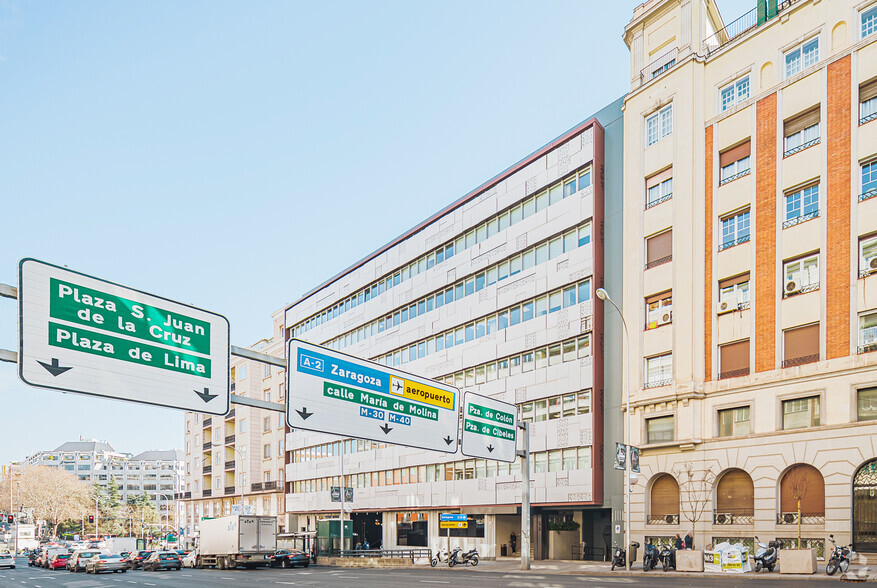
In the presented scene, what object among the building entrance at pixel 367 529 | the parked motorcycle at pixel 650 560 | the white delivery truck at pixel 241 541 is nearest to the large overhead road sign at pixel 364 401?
the parked motorcycle at pixel 650 560

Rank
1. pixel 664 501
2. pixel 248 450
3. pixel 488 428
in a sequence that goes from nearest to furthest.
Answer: pixel 488 428 → pixel 664 501 → pixel 248 450

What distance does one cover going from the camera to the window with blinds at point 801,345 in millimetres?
32062

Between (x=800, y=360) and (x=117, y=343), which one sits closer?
(x=117, y=343)

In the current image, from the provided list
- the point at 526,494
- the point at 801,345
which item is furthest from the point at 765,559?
the point at 526,494

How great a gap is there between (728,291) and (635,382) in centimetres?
634

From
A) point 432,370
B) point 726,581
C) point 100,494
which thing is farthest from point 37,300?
point 100,494

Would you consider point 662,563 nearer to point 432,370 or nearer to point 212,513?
point 432,370

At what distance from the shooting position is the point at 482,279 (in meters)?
52.6

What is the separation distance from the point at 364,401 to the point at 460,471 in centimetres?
3602

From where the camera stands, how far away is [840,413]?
3033 cm

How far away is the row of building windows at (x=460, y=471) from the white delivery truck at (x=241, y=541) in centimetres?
1258

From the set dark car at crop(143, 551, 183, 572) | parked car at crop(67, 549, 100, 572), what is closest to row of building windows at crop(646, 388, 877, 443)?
dark car at crop(143, 551, 183, 572)

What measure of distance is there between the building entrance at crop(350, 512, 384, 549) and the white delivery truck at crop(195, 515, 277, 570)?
64.2 feet

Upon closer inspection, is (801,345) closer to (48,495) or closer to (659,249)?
(659,249)
